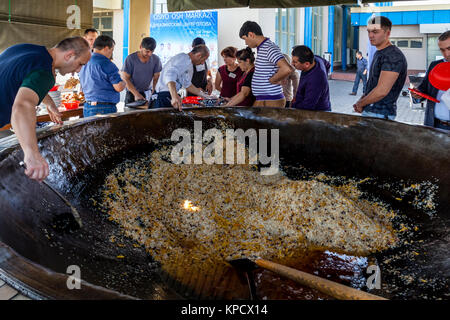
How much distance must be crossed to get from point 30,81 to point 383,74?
2.17 metres

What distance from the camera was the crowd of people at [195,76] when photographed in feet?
5.47

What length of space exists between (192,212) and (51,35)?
3078 mm

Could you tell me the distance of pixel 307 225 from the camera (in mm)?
1846

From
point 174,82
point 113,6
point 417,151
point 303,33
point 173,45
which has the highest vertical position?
point 113,6

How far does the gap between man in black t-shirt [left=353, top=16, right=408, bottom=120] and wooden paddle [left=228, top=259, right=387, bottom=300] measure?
164 centimetres

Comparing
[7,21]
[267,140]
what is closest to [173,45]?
[7,21]

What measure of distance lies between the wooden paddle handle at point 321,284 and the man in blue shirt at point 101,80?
8.02 feet

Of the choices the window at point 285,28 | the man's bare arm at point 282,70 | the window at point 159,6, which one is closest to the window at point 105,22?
the window at point 159,6

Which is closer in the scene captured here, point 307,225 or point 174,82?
point 307,225

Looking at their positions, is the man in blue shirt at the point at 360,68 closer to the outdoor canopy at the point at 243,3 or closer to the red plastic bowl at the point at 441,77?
the outdoor canopy at the point at 243,3

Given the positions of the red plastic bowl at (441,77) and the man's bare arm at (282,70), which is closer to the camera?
the red plastic bowl at (441,77)

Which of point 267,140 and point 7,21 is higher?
point 7,21

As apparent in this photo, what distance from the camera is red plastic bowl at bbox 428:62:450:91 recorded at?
2.64 metres
